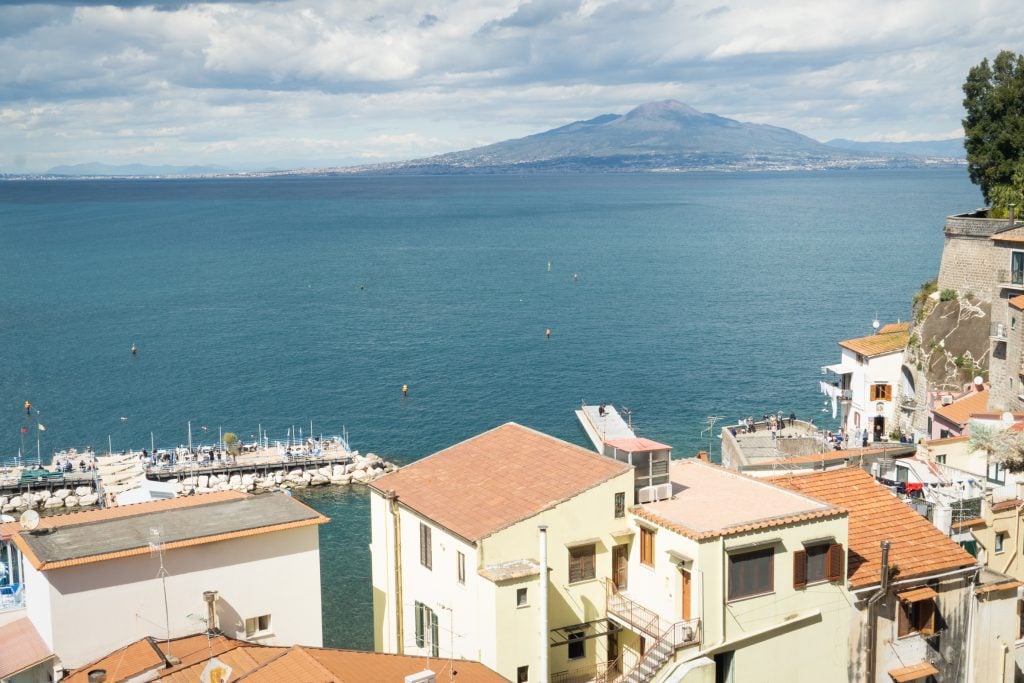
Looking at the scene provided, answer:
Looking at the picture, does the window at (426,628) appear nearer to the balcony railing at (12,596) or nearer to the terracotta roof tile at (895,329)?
the balcony railing at (12,596)

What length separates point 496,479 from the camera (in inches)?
964

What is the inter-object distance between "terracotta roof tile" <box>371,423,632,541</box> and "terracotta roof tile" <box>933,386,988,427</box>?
25.1 meters

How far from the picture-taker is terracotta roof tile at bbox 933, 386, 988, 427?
44.8 meters

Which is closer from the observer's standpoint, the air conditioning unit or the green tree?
the air conditioning unit

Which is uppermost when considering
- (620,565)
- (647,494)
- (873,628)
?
(647,494)

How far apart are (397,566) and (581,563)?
4789 millimetres

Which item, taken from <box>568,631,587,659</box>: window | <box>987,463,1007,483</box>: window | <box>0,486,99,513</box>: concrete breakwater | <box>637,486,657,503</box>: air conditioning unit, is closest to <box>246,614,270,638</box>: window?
<box>568,631,587,659</box>: window

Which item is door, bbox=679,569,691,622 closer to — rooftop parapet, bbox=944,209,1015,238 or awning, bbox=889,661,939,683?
awning, bbox=889,661,939,683

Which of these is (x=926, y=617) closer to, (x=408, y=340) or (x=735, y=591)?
(x=735, y=591)

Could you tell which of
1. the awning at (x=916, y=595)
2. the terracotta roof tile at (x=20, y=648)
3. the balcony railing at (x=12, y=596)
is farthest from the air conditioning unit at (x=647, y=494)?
the balcony railing at (x=12, y=596)

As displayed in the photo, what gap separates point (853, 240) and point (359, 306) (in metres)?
91.4

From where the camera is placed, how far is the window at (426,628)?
2406 cm

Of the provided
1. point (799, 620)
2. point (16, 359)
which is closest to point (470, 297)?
point (16, 359)

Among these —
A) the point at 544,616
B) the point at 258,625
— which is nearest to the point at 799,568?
the point at 544,616
